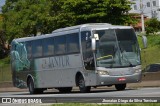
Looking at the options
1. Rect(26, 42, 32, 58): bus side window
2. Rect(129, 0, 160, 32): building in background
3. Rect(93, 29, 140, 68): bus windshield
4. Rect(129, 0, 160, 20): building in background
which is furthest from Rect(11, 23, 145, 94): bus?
Rect(129, 0, 160, 20): building in background

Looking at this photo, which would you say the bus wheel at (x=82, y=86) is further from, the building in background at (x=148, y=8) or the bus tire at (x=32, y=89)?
the building in background at (x=148, y=8)

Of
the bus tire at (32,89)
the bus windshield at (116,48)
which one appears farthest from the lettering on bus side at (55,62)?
the bus windshield at (116,48)

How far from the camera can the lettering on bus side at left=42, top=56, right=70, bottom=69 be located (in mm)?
27634

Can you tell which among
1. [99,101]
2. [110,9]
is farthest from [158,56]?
A: [99,101]

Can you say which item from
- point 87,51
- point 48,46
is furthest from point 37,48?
point 87,51

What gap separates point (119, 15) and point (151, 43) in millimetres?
7064

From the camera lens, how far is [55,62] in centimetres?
2878

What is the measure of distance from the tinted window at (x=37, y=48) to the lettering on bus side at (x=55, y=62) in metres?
0.64

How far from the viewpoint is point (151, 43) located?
62.2 m

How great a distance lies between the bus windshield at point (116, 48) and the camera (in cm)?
2523

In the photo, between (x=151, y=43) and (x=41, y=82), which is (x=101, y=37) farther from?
(x=151, y=43)

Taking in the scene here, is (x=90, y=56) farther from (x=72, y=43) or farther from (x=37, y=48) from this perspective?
(x=37, y=48)

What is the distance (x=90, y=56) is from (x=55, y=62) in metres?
3.77

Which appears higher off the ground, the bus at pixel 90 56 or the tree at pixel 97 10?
the tree at pixel 97 10
